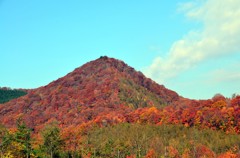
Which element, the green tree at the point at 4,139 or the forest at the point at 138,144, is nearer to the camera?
the green tree at the point at 4,139

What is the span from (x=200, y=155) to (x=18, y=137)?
5664cm

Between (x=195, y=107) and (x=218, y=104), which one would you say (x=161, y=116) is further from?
(x=218, y=104)

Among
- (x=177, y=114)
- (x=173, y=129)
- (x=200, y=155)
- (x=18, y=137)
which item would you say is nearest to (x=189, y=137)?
(x=173, y=129)

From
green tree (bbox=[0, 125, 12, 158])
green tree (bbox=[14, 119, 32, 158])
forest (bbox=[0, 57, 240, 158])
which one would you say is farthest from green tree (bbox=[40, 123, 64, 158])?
green tree (bbox=[0, 125, 12, 158])

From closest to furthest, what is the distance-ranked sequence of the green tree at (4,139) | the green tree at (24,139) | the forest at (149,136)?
the green tree at (4,139) < the green tree at (24,139) < the forest at (149,136)

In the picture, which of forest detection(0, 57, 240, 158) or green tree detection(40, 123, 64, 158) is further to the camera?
forest detection(0, 57, 240, 158)

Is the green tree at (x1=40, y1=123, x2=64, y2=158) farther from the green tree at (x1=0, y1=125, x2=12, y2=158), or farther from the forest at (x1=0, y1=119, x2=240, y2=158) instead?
the green tree at (x1=0, y1=125, x2=12, y2=158)

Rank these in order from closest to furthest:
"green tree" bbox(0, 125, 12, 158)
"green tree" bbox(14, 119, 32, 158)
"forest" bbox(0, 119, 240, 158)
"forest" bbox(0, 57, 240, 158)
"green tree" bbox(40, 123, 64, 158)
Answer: "green tree" bbox(0, 125, 12, 158) < "green tree" bbox(14, 119, 32, 158) < "forest" bbox(0, 119, 240, 158) < "green tree" bbox(40, 123, 64, 158) < "forest" bbox(0, 57, 240, 158)

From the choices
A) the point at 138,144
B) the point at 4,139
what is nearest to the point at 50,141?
the point at 4,139

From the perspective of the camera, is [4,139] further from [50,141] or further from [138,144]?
[138,144]

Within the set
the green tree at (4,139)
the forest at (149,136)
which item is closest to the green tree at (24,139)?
the forest at (149,136)

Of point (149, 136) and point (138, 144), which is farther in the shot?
point (149, 136)

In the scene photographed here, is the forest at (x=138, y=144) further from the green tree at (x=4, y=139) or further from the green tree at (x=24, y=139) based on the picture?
the green tree at (x=4, y=139)

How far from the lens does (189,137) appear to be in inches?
4921
